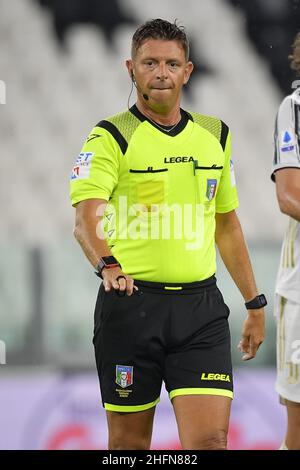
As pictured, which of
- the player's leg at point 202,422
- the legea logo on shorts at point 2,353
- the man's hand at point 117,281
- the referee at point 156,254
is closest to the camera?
the man's hand at point 117,281

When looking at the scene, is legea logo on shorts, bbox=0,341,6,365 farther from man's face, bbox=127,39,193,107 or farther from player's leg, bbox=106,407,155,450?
man's face, bbox=127,39,193,107

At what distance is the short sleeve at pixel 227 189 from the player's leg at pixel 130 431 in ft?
2.38

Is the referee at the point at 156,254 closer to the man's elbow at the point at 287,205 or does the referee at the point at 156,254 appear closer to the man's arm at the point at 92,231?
the man's arm at the point at 92,231

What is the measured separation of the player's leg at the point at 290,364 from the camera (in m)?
3.87

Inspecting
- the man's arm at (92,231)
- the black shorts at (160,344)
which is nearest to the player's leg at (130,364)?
the black shorts at (160,344)

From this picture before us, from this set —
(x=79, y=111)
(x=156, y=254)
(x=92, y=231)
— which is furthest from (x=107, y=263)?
(x=79, y=111)

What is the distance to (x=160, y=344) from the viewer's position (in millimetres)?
3475

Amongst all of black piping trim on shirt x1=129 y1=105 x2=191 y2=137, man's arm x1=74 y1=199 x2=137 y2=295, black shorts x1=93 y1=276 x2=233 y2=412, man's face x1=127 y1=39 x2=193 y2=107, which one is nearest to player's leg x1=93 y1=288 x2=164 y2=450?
black shorts x1=93 y1=276 x2=233 y2=412

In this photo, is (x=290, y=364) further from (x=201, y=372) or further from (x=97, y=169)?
(x=97, y=169)

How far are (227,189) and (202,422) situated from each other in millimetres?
801

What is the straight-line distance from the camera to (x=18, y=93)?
259 inches
